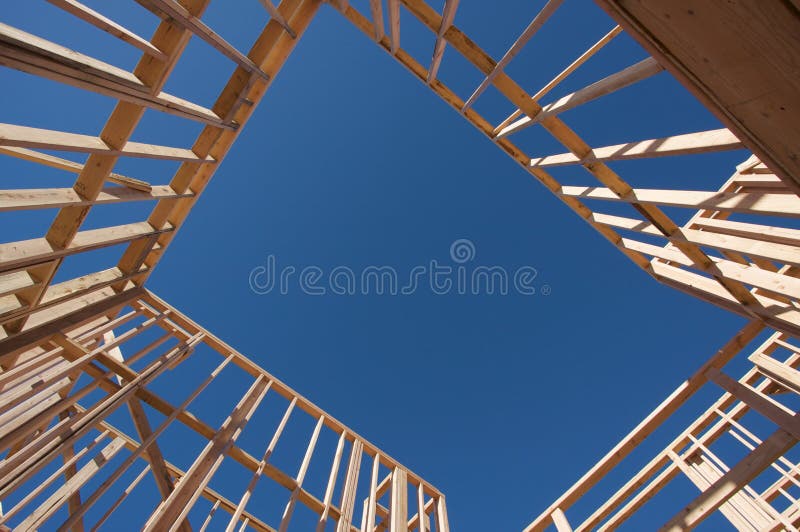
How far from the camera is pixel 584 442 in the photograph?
10867mm

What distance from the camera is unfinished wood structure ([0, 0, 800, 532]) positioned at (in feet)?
4.06

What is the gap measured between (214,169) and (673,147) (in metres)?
4.43

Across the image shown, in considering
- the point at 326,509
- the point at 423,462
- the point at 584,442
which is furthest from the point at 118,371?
the point at 584,442

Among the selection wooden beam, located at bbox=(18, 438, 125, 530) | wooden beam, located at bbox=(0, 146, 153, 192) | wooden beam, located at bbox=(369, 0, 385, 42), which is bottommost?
wooden beam, located at bbox=(18, 438, 125, 530)

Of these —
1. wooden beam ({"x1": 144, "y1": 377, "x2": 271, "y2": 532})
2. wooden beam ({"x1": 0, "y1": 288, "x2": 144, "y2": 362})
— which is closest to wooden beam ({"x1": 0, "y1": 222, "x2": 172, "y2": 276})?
wooden beam ({"x1": 0, "y1": 288, "x2": 144, "y2": 362})

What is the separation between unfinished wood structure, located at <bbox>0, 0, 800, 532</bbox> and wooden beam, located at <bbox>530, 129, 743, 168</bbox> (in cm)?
1

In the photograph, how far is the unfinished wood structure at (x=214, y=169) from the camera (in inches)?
48.8

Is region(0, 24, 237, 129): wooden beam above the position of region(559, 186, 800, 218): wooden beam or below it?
below

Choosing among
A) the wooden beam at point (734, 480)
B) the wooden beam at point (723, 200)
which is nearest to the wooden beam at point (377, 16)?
the wooden beam at point (723, 200)

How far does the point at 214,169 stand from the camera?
13.5ft

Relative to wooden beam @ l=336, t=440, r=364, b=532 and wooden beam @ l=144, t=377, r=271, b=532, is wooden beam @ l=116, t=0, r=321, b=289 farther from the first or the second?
wooden beam @ l=336, t=440, r=364, b=532

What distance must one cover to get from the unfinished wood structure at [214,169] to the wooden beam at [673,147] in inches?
0.5

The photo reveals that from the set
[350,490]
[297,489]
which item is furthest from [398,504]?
[297,489]

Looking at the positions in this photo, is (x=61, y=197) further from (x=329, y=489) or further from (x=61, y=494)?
(x=329, y=489)
